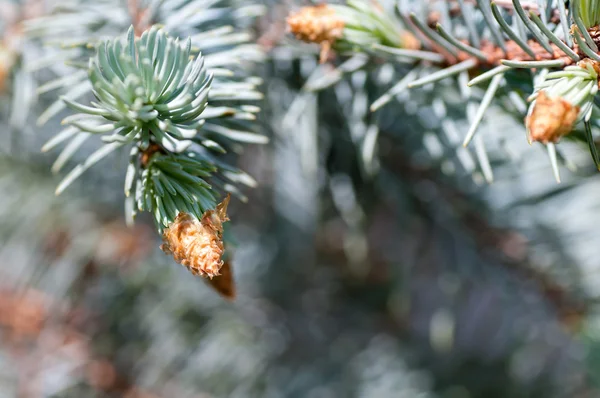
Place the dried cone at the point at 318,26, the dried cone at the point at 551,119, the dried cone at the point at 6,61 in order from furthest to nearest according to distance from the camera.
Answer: the dried cone at the point at 6,61 → the dried cone at the point at 318,26 → the dried cone at the point at 551,119

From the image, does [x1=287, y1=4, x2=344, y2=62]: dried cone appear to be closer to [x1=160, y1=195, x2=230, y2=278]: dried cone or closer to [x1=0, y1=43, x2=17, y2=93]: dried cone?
[x1=160, y1=195, x2=230, y2=278]: dried cone

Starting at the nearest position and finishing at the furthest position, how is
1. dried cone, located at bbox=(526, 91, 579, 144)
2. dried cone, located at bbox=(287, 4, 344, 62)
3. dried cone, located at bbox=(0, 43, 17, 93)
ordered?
dried cone, located at bbox=(526, 91, 579, 144)
dried cone, located at bbox=(287, 4, 344, 62)
dried cone, located at bbox=(0, 43, 17, 93)

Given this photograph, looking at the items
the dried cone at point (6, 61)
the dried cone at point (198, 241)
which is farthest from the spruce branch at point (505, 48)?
the dried cone at point (6, 61)

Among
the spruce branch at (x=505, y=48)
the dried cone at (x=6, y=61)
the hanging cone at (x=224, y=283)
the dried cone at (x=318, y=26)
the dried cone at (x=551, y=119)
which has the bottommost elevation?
the dried cone at (x=551, y=119)

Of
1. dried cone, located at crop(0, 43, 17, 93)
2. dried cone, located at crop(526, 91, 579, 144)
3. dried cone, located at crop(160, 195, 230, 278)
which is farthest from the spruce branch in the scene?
dried cone, located at crop(0, 43, 17, 93)

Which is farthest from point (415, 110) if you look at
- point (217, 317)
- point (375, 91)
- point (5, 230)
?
point (5, 230)

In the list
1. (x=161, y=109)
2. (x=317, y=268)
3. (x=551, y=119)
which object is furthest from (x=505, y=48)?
(x=317, y=268)

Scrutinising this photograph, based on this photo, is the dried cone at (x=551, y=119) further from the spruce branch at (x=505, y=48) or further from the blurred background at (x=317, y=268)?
the blurred background at (x=317, y=268)
